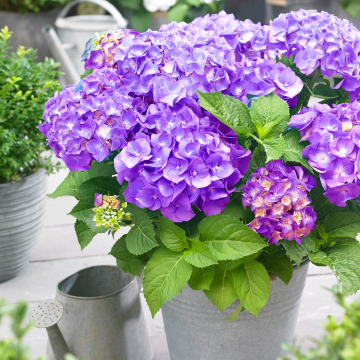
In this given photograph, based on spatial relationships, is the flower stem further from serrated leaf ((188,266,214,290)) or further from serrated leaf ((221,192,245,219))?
serrated leaf ((188,266,214,290))

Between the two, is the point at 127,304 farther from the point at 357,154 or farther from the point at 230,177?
the point at 357,154

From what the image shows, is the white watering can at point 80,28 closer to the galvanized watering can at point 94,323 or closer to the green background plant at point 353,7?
the green background plant at point 353,7

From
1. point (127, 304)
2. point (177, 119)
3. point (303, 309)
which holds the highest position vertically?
point (177, 119)

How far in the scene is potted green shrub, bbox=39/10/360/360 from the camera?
53 cm

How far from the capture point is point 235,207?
610mm

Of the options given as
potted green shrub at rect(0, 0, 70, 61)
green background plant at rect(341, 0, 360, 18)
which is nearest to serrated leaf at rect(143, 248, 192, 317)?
potted green shrub at rect(0, 0, 70, 61)

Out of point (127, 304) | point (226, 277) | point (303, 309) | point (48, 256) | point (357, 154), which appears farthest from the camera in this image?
point (48, 256)

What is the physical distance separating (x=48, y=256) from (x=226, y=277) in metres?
0.72

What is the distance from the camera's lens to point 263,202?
55 cm

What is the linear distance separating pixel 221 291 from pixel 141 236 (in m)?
0.14

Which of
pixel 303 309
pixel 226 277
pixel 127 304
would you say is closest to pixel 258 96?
pixel 226 277

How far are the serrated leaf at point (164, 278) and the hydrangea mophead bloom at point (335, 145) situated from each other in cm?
20

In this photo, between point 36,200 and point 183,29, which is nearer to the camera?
point 183,29

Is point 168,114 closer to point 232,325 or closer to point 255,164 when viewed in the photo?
point 255,164
